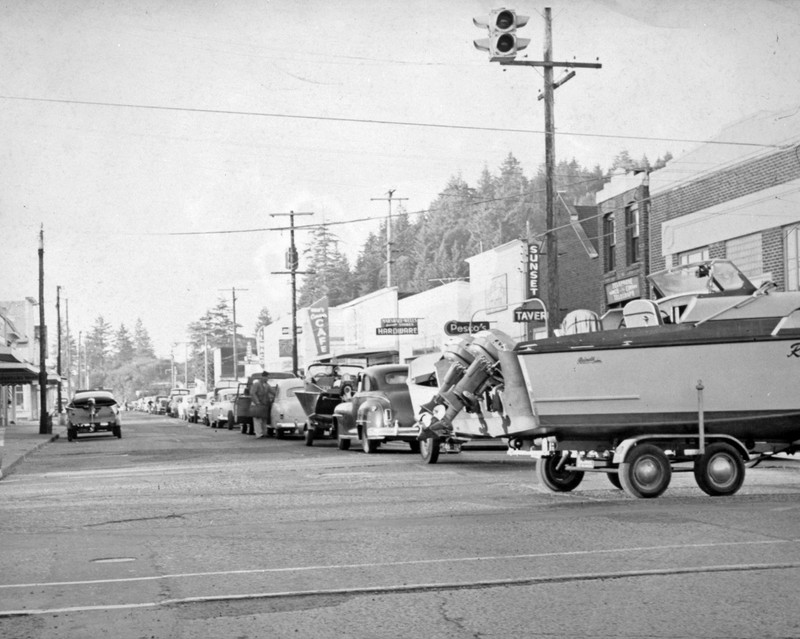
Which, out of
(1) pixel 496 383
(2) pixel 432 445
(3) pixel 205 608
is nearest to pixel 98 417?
(2) pixel 432 445

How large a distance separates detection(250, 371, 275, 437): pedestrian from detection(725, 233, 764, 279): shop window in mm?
13760

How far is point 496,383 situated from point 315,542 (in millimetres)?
5236

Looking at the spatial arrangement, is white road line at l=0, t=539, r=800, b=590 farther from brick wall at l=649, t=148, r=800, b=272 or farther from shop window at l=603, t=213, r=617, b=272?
shop window at l=603, t=213, r=617, b=272

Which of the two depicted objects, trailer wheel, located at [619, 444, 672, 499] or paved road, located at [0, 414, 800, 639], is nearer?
paved road, located at [0, 414, 800, 639]

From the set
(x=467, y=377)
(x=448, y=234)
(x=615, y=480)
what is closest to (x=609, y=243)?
(x=467, y=377)

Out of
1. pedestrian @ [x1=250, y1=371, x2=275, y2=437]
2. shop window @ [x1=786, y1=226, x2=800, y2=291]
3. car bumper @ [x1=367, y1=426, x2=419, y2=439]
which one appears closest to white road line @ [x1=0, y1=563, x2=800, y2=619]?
car bumper @ [x1=367, y1=426, x2=419, y2=439]

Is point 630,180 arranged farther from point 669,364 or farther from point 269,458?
point 669,364

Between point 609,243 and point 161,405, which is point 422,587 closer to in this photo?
point 609,243

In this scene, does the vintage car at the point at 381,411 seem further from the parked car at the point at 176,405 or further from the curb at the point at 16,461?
the parked car at the point at 176,405

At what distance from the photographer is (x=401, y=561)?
9.20 m

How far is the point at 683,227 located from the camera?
33844 millimetres

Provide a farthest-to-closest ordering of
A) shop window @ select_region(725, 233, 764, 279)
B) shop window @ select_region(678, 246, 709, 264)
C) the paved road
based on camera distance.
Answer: shop window @ select_region(678, 246, 709, 264), shop window @ select_region(725, 233, 764, 279), the paved road

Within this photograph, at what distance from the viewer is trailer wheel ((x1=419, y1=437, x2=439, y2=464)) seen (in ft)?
67.0

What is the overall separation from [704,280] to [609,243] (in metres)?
25.7
